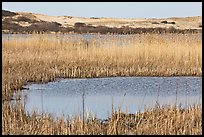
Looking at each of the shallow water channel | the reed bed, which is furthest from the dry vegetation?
the shallow water channel

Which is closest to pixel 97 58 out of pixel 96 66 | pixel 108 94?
pixel 96 66

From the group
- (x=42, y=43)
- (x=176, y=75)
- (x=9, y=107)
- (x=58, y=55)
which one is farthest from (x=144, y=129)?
(x=42, y=43)

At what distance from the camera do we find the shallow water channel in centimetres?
700

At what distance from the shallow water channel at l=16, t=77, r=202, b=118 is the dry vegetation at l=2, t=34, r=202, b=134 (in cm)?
45

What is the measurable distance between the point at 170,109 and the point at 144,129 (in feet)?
2.85

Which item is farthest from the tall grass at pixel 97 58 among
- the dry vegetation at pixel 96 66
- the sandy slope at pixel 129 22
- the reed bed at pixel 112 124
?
the sandy slope at pixel 129 22

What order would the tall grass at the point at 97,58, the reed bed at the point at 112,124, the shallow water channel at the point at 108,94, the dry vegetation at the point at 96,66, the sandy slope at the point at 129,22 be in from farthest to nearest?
the sandy slope at the point at 129,22, the tall grass at the point at 97,58, the shallow water channel at the point at 108,94, the dry vegetation at the point at 96,66, the reed bed at the point at 112,124

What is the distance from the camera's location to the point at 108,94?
8438mm

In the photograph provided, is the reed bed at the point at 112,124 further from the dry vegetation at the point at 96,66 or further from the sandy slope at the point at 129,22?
the sandy slope at the point at 129,22

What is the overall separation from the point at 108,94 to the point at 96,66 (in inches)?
135

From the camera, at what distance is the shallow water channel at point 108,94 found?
23.0ft

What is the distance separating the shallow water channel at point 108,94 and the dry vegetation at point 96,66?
17.9 inches

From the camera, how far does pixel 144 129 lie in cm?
522

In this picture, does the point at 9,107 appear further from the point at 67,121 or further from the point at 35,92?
the point at 35,92
